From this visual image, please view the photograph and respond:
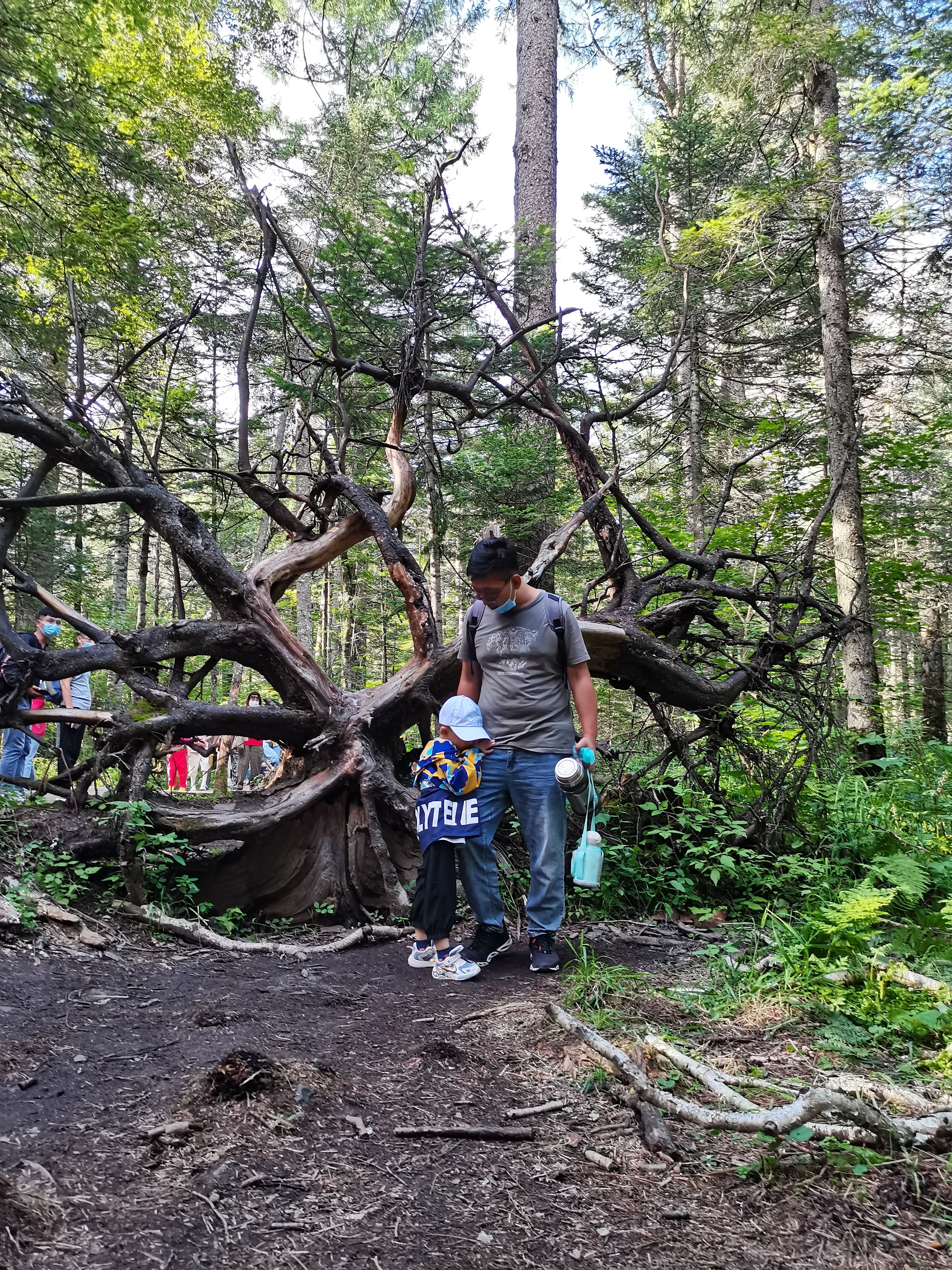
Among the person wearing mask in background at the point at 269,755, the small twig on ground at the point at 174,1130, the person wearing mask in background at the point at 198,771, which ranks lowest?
the person wearing mask in background at the point at 198,771

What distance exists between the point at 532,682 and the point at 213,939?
2600 millimetres

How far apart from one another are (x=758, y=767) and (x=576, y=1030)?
382 cm

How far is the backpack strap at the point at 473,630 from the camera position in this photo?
4629 millimetres

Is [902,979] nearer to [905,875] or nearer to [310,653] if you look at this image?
[905,875]

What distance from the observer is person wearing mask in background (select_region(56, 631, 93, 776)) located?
7.13m

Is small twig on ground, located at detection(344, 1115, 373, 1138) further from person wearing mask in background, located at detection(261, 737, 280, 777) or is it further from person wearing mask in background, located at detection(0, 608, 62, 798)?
person wearing mask in background, located at detection(261, 737, 280, 777)

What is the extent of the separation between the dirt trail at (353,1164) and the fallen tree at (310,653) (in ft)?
7.05

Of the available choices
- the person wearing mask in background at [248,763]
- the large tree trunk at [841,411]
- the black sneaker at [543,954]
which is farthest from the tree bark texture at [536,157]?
the person wearing mask in background at [248,763]

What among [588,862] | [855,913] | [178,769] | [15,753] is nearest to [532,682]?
[588,862]

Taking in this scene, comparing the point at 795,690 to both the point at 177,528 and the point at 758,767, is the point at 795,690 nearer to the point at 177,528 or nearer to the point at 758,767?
the point at 758,767

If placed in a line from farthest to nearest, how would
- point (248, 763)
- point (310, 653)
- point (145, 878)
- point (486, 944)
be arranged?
1. point (248, 763)
2. point (310, 653)
3. point (145, 878)
4. point (486, 944)

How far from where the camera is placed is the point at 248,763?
14781 millimetres

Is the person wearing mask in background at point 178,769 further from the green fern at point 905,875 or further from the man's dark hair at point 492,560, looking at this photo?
the green fern at point 905,875

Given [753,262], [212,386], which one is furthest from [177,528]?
[212,386]
